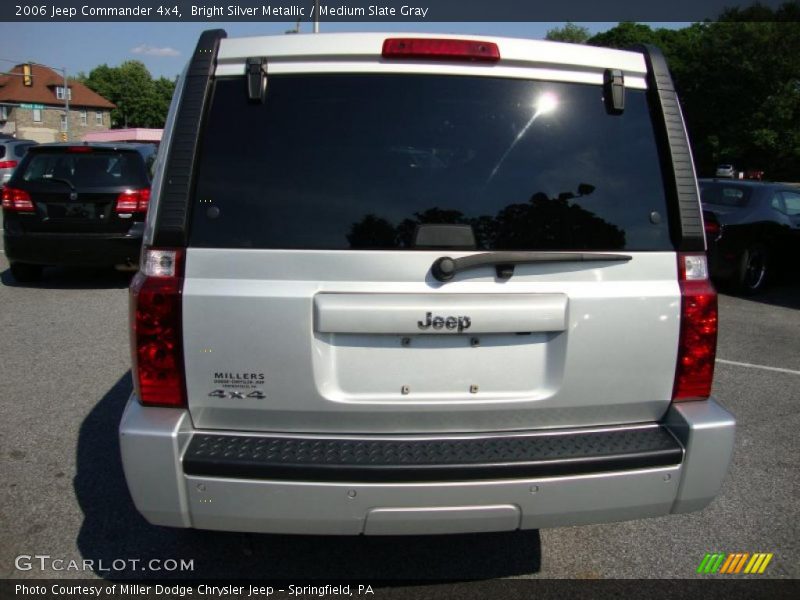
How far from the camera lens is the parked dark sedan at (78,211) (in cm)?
804

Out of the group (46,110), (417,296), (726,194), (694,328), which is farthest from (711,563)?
(46,110)

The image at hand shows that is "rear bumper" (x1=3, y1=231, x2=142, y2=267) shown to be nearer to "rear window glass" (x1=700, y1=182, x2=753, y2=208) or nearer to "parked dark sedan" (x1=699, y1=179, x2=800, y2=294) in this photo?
"parked dark sedan" (x1=699, y1=179, x2=800, y2=294)

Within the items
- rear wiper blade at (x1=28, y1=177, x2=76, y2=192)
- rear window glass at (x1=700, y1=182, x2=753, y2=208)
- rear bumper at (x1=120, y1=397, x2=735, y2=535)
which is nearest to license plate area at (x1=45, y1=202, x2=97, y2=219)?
rear wiper blade at (x1=28, y1=177, x2=76, y2=192)

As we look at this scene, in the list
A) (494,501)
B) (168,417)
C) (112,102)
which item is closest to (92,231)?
(168,417)

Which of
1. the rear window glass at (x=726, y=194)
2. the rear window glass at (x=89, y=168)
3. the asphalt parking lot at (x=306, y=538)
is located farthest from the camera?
the rear window glass at (x=726, y=194)

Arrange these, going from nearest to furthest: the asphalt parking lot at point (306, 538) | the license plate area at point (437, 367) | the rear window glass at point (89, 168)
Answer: the license plate area at point (437, 367) → the asphalt parking lot at point (306, 538) → the rear window glass at point (89, 168)

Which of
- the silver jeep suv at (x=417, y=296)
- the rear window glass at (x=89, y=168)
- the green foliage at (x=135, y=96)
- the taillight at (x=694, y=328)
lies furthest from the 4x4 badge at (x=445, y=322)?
the green foliage at (x=135, y=96)

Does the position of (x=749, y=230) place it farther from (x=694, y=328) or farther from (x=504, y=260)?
(x=504, y=260)

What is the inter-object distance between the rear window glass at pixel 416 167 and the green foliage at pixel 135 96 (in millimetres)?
106470

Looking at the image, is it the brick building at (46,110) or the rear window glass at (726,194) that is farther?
the brick building at (46,110)

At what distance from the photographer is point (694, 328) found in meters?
2.44

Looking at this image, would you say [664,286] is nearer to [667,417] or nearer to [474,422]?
[667,417]

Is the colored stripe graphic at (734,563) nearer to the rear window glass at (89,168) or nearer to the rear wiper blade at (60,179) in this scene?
the rear window glass at (89,168)

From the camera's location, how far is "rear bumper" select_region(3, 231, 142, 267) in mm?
8031
